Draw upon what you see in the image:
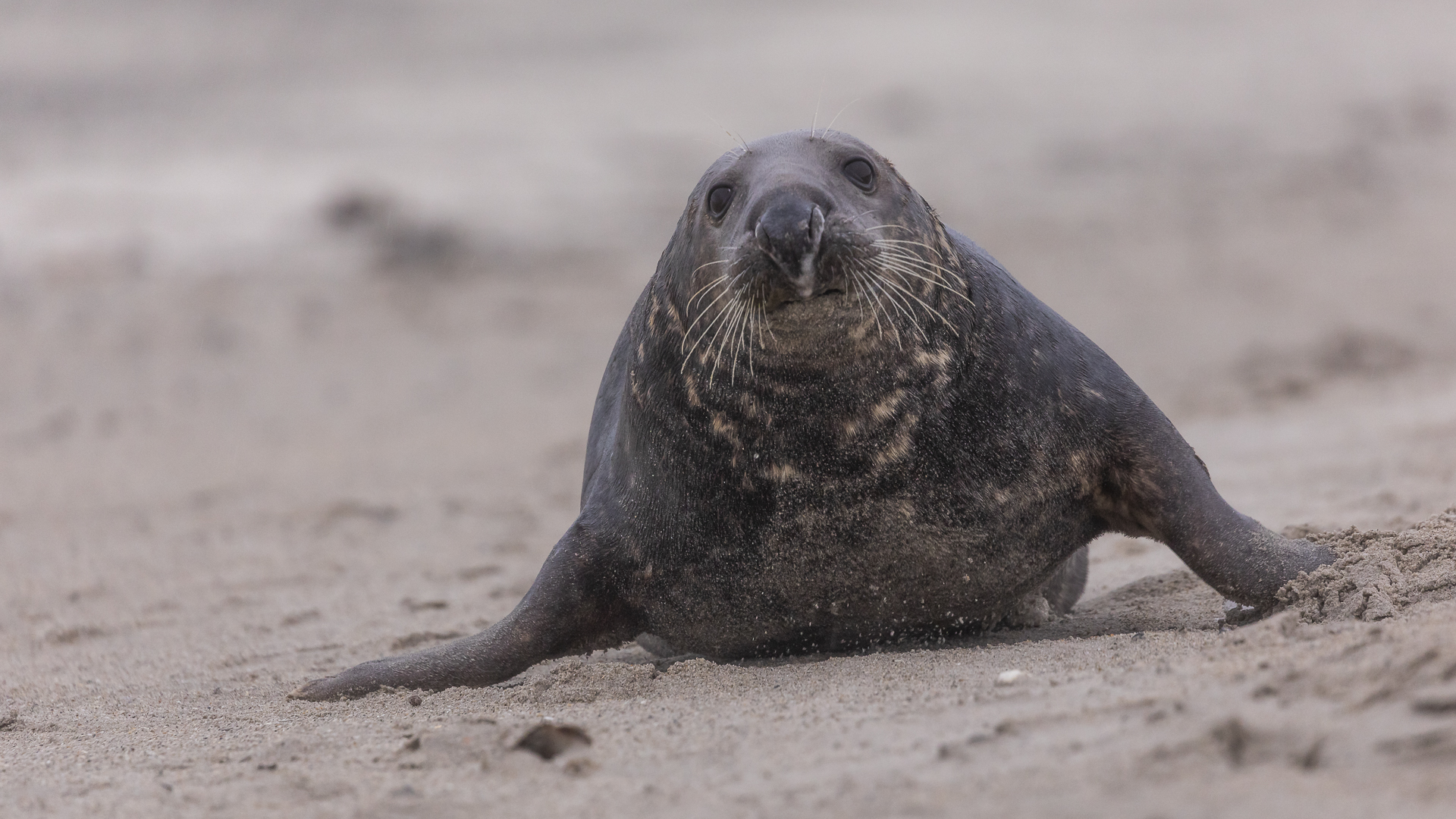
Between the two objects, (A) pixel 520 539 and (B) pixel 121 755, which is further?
(A) pixel 520 539

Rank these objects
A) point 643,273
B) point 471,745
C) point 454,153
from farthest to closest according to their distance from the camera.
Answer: point 454,153
point 643,273
point 471,745

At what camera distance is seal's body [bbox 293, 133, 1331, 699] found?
12.3ft

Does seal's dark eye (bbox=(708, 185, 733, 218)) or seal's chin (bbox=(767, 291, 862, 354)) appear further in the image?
seal's dark eye (bbox=(708, 185, 733, 218))

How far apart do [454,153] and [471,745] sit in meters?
16.9

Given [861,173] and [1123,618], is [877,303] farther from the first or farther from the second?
[1123,618]

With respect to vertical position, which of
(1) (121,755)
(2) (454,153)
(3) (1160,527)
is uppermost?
(2) (454,153)

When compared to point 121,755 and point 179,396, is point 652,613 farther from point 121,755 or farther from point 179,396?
point 179,396

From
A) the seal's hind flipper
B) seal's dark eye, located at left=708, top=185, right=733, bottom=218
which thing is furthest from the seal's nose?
the seal's hind flipper

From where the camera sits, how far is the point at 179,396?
11984 millimetres

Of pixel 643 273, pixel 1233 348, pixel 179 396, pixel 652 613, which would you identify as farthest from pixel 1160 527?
pixel 643 273

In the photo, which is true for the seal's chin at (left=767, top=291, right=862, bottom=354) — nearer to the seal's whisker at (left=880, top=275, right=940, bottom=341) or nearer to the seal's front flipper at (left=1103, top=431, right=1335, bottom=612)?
the seal's whisker at (left=880, top=275, right=940, bottom=341)

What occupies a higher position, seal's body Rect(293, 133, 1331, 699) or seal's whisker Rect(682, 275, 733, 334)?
seal's whisker Rect(682, 275, 733, 334)

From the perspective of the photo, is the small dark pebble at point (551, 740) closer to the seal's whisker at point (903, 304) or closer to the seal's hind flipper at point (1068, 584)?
the seal's whisker at point (903, 304)

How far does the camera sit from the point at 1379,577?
12.2ft
